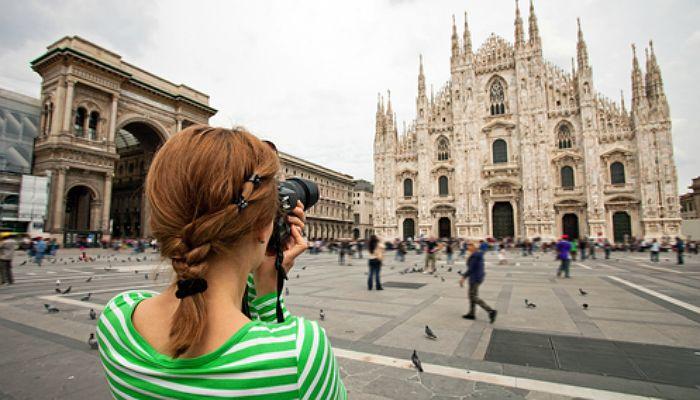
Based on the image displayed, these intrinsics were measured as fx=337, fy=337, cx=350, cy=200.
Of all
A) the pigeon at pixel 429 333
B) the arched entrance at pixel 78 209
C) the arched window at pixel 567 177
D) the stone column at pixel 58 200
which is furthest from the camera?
the arched entrance at pixel 78 209

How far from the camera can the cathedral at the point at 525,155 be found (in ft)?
98.9

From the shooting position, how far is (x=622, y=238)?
30.9m

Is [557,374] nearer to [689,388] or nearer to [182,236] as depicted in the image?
[689,388]

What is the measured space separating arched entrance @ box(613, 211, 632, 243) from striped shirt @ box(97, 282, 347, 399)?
128ft

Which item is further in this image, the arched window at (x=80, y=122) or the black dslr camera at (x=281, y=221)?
the arched window at (x=80, y=122)

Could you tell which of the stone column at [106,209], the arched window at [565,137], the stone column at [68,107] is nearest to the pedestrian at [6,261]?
the stone column at [106,209]

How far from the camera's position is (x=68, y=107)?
28.5 metres

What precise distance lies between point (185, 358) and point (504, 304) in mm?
7548

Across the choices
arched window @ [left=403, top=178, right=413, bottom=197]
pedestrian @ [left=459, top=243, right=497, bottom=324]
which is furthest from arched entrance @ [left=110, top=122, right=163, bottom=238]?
pedestrian @ [left=459, top=243, right=497, bottom=324]

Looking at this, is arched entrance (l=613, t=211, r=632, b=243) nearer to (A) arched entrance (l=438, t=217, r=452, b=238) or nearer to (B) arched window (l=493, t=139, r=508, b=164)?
(B) arched window (l=493, t=139, r=508, b=164)

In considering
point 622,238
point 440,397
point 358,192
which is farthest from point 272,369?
point 358,192

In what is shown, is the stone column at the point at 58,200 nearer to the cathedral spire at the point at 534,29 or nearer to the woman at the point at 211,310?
the woman at the point at 211,310

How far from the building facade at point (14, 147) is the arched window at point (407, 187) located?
34970 millimetres

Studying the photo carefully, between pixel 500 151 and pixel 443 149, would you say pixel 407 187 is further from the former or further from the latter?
pixel 500 151
